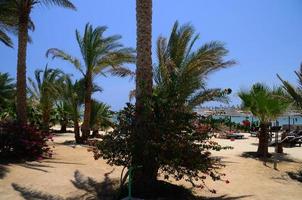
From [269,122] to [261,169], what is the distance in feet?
13.6

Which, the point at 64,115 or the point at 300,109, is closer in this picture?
the point at 300,109

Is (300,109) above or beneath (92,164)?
above

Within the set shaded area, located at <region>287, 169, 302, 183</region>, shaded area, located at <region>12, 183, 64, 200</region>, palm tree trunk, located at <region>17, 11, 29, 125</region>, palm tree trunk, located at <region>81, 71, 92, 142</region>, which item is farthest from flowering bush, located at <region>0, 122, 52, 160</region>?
shaded area, located at <region>287, 169, 302, 183</region>

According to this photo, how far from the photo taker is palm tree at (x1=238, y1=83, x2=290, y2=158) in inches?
660

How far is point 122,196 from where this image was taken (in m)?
8.18

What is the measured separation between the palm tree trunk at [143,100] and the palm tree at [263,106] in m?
8.85

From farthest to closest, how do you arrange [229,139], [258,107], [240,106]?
1. [229,139]
2. [240,106]
3. [258,107]

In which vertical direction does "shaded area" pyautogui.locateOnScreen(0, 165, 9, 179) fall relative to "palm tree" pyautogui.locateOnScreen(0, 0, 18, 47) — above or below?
below

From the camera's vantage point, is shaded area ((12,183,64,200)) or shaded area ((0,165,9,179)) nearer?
shaded area ((12,183,64,200))

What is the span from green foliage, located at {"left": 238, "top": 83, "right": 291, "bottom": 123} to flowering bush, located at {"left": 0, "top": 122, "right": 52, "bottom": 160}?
340 inches

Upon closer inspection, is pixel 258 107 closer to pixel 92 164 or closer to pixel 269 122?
pixel 269 122

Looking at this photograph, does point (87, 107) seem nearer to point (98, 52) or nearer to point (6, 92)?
point (98, 52)

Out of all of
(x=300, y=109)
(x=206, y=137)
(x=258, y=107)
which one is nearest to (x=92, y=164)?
(x=206, y=137)

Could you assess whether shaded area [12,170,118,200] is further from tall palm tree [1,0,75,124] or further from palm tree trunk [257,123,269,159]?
palm tree trunk [257,123,269,159]
